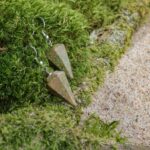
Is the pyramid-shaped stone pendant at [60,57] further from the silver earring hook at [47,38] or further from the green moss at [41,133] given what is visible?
the green moss at [41,133]

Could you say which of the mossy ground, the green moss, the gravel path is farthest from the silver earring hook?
the green moss

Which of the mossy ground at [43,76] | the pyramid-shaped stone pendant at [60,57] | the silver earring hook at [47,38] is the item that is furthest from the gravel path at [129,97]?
the silver earring hook at [47,38]

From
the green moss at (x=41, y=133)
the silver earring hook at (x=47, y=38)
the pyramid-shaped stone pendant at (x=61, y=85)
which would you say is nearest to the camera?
the green moss at (x=41, y=133)

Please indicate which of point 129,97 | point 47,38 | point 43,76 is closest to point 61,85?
point 43,76

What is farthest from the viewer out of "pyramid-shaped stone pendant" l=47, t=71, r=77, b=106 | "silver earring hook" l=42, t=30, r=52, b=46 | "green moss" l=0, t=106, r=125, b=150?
"silver earring hook" l=42, t=30, r=52, b=46

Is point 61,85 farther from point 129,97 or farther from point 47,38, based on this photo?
point 129,97

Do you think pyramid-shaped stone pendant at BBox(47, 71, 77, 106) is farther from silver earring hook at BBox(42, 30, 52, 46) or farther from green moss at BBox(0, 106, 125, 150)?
green moss at BBox(0, 106, 125, 150)
